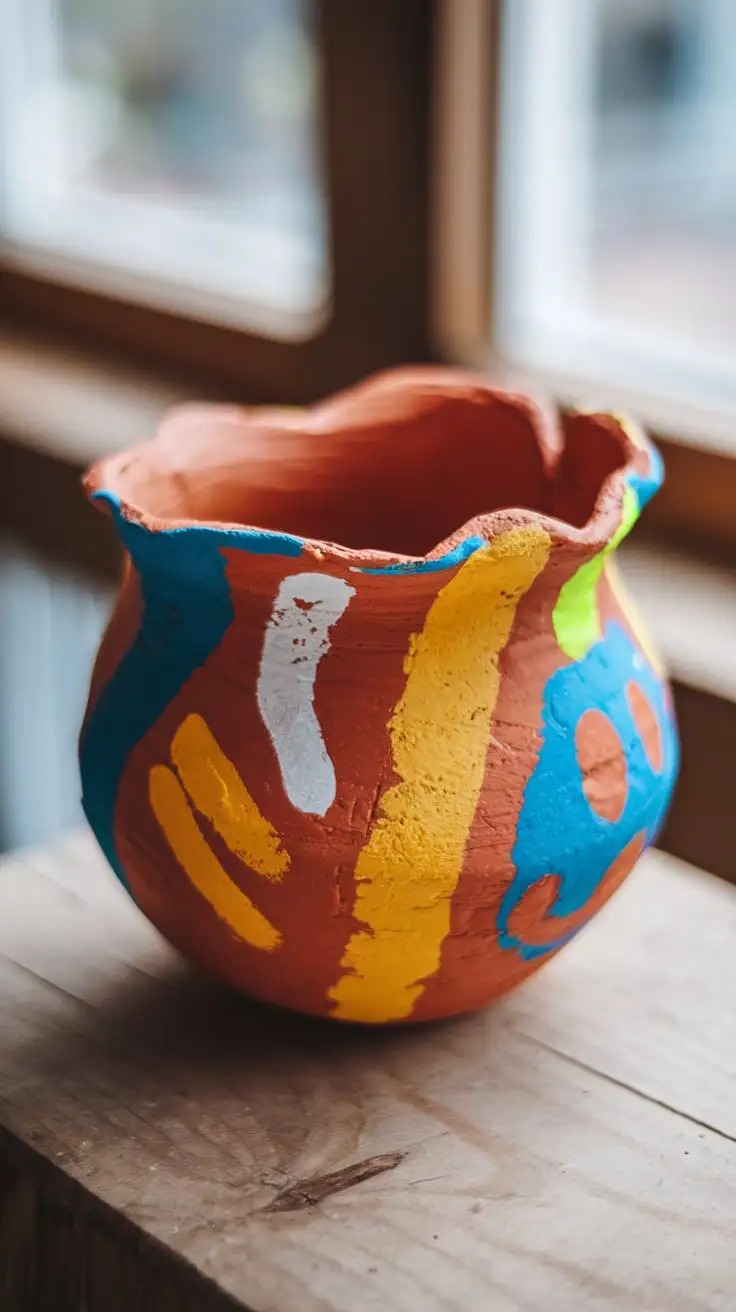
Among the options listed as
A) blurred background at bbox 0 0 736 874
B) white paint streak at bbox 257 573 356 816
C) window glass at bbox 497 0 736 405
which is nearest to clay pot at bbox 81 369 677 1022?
white paint streak at bbox 257 573 356 816

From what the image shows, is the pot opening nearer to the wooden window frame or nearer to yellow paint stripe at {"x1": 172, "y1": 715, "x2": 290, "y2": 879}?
yellow paint stripe at {"x1": 172, "y1": 715, "x2": 290, "y2": 879}

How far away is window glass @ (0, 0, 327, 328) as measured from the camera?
1.51 m

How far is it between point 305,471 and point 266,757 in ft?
0.65

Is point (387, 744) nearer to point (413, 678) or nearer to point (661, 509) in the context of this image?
point (413, 678)

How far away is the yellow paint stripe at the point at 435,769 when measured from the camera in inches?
22.6

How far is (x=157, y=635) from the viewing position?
616 millimetres

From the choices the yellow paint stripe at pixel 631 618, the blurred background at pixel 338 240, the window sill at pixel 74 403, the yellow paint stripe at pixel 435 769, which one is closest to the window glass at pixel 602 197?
the blurred background at pixel 338 240

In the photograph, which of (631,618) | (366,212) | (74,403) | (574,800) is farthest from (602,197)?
(574,800)

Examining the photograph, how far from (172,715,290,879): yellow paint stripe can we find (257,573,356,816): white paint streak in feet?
0.06

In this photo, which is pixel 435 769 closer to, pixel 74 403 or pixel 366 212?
pixel 366 212

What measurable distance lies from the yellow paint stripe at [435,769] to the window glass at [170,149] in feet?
2.79

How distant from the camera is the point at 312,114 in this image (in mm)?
1363

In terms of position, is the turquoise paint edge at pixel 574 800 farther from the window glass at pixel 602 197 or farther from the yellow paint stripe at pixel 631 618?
the window glass at pixel 602 197

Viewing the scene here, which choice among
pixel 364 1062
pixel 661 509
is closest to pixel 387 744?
pixel 364 1062
